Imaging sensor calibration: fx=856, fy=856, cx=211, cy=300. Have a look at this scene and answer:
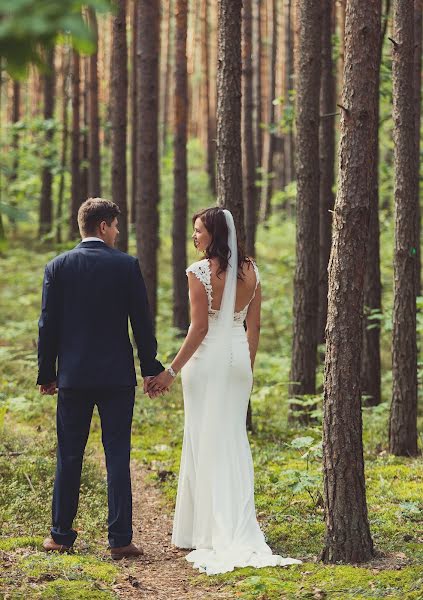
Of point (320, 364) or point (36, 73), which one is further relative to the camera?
point (320, 364)

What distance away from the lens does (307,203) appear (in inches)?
439

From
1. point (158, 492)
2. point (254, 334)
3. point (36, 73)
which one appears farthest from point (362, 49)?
point (158, 492)

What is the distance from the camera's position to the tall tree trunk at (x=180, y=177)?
57.9 ft

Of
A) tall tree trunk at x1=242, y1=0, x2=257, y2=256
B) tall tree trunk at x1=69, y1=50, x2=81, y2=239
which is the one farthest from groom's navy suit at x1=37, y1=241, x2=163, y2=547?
tall tree trunk at x1=69, y1=50, x2=81, y2=239

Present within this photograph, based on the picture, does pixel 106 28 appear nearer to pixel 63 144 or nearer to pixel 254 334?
pixel 63 144

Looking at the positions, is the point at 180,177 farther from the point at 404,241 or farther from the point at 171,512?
the point at 171,512

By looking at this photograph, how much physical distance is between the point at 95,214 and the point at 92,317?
2.60 feet

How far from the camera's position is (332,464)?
5965mm

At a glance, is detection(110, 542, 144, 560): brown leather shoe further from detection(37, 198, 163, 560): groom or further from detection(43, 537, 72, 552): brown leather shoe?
detection(43, 537, 72, 552): brown leather shoe

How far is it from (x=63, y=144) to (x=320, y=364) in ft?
49.1

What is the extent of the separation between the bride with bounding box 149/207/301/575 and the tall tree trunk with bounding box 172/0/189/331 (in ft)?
37.8

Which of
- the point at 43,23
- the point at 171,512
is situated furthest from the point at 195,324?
the point at 43,23

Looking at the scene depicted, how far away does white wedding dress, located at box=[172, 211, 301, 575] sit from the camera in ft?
22.0

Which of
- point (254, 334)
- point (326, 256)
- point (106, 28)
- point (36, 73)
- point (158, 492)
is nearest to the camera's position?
point (36, 73)
